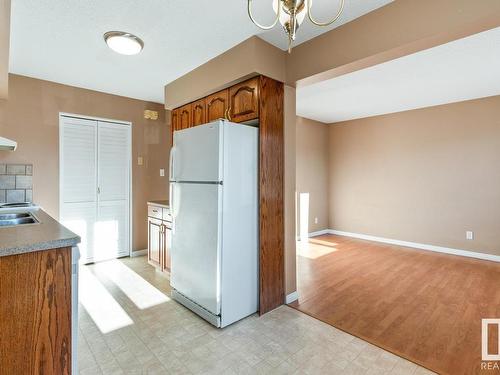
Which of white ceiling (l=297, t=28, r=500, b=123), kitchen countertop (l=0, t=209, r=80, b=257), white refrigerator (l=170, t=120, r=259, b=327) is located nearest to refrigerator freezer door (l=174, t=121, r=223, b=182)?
white refrigerator (l=170, t=120, r=259, b=327)

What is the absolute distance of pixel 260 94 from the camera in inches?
90.5

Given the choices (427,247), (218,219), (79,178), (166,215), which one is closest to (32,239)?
(218,219)

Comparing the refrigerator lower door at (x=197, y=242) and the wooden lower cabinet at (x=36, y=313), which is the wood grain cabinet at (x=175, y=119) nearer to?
the refrigerator lower door at (x=197, y=242)

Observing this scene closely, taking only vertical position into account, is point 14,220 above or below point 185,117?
below

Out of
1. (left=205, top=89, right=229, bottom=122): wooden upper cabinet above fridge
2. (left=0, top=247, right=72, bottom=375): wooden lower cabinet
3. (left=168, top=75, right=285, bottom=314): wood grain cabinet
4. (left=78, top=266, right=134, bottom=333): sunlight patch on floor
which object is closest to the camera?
(left=0, top=247, right=72, bottom=375): wooden lower cabinet

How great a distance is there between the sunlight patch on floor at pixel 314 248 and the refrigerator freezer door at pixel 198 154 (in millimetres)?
2569

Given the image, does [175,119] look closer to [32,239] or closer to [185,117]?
[185,117]

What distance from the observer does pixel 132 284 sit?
117 inches

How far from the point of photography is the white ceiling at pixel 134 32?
188cm

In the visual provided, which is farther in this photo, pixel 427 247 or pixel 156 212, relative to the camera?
pixel 427 247

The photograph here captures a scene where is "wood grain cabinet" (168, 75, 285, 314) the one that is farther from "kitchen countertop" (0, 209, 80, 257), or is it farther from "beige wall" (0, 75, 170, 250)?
"beige wall" (0, 75, 170, 250)

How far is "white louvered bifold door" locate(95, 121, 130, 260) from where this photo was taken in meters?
3.71

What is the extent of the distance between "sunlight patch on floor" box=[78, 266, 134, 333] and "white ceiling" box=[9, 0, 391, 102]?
2415 mm

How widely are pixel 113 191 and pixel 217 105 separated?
217cm
